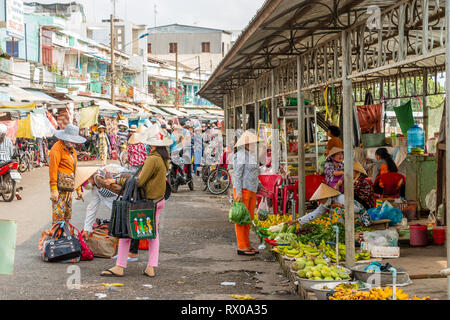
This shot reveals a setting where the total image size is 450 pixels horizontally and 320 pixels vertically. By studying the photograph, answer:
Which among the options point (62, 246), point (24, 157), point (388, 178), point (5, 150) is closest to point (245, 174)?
point (62, 246)

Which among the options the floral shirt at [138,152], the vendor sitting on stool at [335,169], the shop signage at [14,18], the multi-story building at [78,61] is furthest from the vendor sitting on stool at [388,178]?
the shop signage at [14,18]

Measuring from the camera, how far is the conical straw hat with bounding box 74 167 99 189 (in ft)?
29.9

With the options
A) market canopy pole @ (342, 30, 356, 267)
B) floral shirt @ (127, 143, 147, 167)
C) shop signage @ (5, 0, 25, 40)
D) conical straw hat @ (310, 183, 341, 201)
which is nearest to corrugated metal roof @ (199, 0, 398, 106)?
market canopy pole @ (342, 30, 356, 267)

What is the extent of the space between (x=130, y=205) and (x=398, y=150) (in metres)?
7.11

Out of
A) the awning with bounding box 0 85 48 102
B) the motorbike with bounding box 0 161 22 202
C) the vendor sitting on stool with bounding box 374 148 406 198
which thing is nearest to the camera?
the vendor sitting on stool with bounding box 374 148 406 198

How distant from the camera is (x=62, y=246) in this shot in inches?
339

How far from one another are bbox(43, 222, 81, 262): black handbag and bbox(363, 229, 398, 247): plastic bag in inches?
162

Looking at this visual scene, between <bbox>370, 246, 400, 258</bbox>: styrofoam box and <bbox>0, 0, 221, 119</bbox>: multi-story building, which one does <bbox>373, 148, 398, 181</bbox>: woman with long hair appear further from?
<bbox>0, 0, 221, 119</bbox>: multi-story building

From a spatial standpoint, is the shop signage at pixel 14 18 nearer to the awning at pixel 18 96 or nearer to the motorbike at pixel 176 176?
the awning at pixel 18 96

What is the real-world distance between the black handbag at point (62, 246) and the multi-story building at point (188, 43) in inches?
2826

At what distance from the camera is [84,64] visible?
144ft

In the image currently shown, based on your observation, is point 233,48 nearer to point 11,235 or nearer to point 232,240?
point 232,240

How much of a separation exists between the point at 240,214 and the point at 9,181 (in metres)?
9.03

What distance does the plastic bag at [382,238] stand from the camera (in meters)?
8.13
